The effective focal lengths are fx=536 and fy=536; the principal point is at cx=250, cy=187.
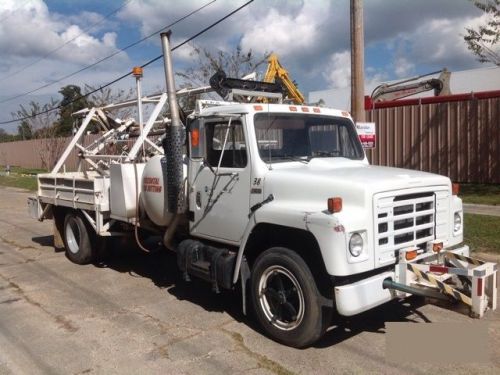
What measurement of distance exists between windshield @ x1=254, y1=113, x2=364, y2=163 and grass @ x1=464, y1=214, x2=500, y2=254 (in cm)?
332

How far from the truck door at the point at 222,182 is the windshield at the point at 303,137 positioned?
238 mm

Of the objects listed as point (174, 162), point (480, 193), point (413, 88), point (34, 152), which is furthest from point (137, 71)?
point (34, 152)

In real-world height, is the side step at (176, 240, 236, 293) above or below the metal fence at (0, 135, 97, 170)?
below

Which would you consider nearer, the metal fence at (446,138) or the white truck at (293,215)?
the white truck at (293,215)

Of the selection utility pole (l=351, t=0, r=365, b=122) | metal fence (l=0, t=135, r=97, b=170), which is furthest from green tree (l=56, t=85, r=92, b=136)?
utility pole (l=351, t=0, r=365, b=122)

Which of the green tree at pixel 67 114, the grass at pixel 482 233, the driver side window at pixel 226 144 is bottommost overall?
the grass at pixel 482 233

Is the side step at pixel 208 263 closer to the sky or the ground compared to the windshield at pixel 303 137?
closer to the ground

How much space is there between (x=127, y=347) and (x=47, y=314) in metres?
1.57

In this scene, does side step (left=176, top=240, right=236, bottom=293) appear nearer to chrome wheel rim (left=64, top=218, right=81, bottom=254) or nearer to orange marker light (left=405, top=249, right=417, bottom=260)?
orange marker light (left=405, top=249, right=417, bottom=260)

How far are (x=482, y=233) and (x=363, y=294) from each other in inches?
213

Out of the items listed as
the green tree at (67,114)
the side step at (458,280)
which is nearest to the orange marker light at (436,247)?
the side step at (458,280)

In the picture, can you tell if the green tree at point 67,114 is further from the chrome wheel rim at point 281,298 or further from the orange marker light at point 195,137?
the chrome wheel rim at point 281,298

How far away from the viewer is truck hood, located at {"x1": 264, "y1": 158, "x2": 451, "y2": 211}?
458cm

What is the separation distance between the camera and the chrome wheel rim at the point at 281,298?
480cm
